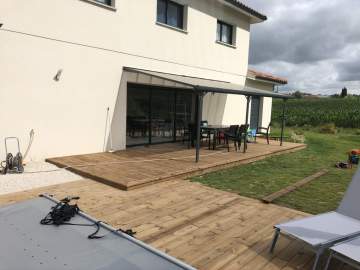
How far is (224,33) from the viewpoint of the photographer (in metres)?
16.5

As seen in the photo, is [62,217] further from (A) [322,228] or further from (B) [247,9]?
(B) [247,9]

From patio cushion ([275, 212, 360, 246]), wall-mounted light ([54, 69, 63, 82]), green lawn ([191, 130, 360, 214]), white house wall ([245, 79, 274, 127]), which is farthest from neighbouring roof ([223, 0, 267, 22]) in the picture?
patio cushion ([275, 212, 360, 246])

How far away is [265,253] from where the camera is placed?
4.45 m

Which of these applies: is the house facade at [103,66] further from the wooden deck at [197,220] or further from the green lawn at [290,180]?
the green lawn at [290,180]

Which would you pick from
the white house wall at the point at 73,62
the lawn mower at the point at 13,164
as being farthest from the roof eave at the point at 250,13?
the lawn mower at the point at 13,164

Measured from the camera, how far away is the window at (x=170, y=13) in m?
13.0

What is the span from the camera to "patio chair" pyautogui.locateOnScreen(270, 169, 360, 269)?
3846mm

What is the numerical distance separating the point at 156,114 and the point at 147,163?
4230mm

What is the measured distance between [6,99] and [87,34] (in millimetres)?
3256

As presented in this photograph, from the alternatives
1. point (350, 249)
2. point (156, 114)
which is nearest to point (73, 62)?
point (156, 114)

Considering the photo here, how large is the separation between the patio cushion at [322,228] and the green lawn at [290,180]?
65.4 inches

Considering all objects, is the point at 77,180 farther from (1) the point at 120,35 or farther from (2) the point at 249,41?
(2) the point at 249,41

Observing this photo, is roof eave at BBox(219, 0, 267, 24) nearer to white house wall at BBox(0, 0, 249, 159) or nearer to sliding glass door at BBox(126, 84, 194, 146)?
white house wall at BBox(0, 0, 249, 159)

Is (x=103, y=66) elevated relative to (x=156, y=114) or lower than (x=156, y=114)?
elevated
